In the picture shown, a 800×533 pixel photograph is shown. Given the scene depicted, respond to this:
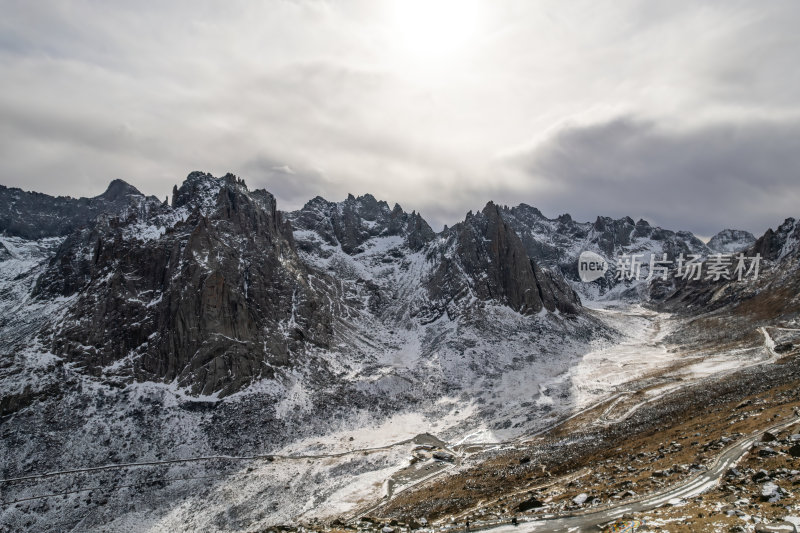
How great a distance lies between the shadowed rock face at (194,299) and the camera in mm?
98750

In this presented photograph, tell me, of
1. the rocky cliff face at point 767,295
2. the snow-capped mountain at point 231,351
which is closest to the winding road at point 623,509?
the snow-capped mountain at point 231,351

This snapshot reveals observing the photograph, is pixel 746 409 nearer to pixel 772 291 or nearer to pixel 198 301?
pixel 198 301

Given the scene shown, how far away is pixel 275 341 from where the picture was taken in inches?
4471

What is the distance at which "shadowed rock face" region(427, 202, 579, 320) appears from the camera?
164 m

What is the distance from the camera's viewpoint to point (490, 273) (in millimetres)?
171625

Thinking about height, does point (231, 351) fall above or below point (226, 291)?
below

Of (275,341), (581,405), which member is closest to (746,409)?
(581,405)

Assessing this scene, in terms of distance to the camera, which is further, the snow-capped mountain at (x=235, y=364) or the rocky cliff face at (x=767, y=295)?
the rocky cliff face at (x=767, y=295)

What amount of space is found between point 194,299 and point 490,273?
106674 mm

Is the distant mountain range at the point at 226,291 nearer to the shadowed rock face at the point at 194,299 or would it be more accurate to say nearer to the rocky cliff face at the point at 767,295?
the shadowed rock face at the point at 194,299

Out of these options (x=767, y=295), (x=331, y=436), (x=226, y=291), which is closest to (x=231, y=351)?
(x=226, y=291)

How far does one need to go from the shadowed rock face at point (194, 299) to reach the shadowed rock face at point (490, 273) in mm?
55028

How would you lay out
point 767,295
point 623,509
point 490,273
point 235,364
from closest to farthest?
point 623,509
point 235,364
point 767,295
point 490,273

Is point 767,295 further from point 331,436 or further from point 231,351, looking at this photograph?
point 231,351
